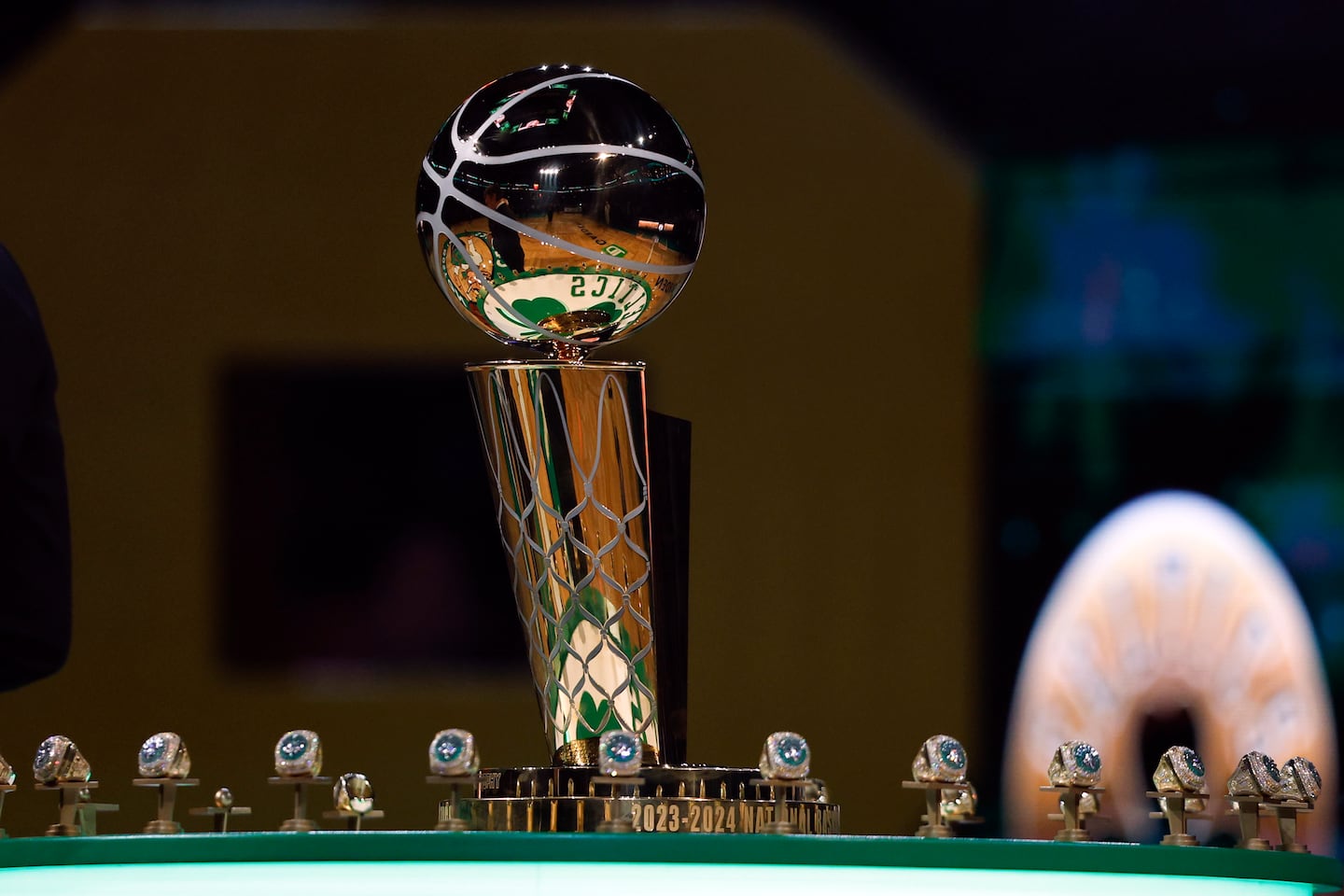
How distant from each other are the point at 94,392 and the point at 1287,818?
391cm

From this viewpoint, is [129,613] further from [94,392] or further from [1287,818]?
[1287,818]

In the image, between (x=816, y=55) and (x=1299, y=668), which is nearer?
(x=1299, y=668)

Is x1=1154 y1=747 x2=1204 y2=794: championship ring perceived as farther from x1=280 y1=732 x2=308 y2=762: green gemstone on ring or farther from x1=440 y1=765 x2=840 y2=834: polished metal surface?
x1=280 y1=732 x2=308 y2=762: green gemstone on ring

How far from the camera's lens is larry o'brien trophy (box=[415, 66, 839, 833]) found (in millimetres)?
1124

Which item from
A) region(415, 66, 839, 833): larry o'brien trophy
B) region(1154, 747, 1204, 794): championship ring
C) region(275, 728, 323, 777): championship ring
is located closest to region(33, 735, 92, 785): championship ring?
region(275, 728, 323, 777): championship ring

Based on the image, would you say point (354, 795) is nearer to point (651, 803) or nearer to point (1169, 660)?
point (651, 803)

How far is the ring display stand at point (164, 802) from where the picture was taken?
1.00 metres

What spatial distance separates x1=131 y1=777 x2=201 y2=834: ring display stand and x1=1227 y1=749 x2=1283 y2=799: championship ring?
1.81 feet

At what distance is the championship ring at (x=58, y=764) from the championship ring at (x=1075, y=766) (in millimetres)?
533

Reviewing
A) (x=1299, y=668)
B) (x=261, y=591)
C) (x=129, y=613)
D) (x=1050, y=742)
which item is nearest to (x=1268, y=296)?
(x=1299, y=668)

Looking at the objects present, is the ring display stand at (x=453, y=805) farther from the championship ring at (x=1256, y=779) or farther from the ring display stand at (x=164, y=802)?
the championship ring at (x=1256, y=779)

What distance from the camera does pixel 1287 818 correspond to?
3.51 feet

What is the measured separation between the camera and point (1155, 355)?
14.5ft

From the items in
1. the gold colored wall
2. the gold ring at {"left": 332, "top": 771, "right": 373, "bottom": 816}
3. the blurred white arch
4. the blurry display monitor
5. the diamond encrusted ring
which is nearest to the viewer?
the diamond encrusted ring
